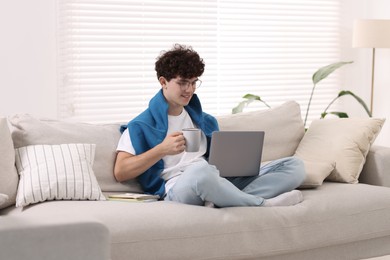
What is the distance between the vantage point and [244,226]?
3330 millimetres

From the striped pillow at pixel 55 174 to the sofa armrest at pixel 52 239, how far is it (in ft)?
4.05

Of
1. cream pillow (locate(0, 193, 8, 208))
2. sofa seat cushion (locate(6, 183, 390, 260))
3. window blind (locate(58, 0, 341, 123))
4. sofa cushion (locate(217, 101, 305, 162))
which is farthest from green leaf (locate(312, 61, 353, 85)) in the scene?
cream pillow (locate(0, 193, 8, 208))

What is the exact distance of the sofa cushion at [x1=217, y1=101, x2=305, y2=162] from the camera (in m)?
4.14

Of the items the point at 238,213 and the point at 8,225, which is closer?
the point at 8,225

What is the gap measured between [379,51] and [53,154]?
371cm

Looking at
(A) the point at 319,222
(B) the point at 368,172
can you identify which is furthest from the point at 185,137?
(B) the point at 368,172

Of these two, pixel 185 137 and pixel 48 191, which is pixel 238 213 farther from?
pixel 48 191

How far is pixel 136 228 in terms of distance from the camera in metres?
3.10

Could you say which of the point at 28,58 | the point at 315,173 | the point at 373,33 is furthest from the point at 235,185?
the point at 373,33

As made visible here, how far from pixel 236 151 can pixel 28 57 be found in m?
1.99

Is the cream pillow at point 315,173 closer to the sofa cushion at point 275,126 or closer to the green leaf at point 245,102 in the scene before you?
the sofa cushion at point 275,126

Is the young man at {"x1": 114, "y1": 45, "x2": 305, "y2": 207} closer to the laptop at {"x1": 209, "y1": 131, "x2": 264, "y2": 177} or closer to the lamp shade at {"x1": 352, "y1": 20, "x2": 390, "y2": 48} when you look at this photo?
the laptop at {"x1": 209, "y1": 131, "x2": 264, "y2": 177}

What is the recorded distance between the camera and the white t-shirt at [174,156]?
146 inches

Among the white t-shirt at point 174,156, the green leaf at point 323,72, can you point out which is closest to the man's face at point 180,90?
the white t-shirt at point 174,156
